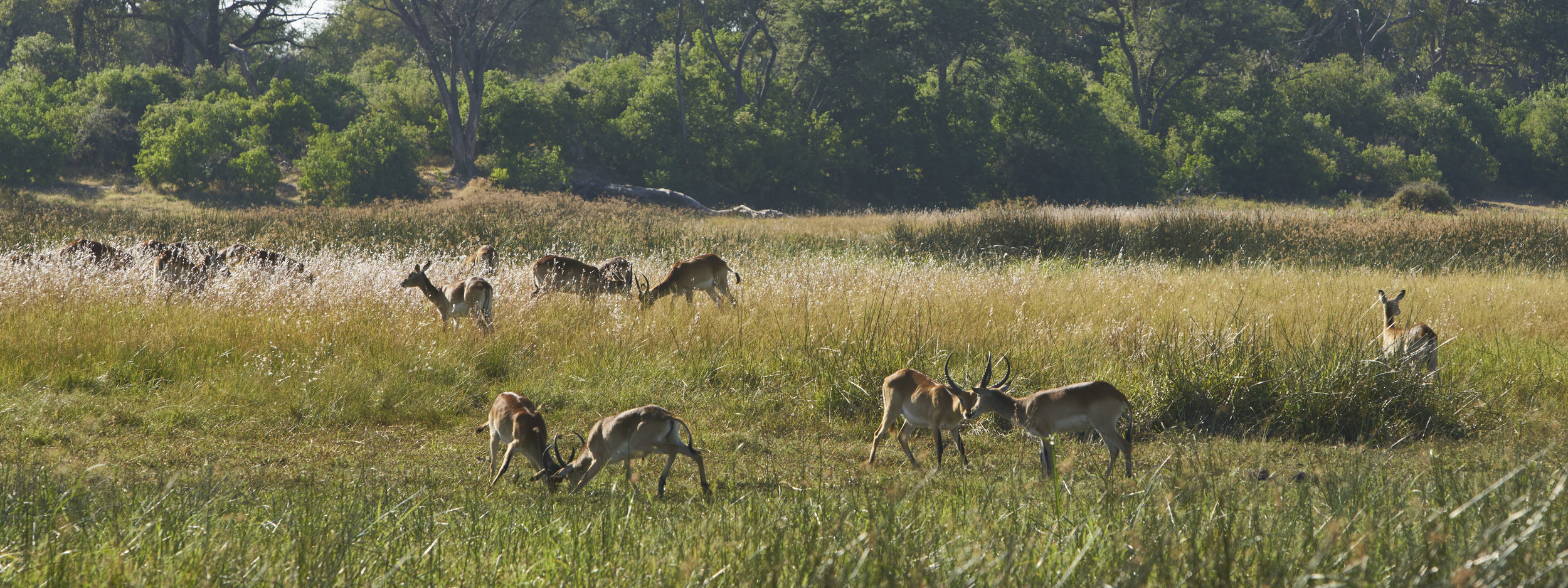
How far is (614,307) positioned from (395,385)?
9.45ft

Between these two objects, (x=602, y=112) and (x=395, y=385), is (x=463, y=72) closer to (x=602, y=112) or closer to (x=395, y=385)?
(x=602, y=112)

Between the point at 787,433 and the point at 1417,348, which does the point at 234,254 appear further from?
the point at 1417,348

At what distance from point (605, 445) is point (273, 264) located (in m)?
7.61

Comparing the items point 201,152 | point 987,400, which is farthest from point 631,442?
point 201,152

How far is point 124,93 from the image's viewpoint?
40031 mm

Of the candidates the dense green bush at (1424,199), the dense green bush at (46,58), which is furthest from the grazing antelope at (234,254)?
the dense green bush at (1424,199)

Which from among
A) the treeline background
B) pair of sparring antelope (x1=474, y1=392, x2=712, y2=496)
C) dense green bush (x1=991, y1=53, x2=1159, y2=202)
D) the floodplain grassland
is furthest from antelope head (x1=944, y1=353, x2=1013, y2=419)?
dense green bush (x1=991, y1=53, x2=1159, y2=202)

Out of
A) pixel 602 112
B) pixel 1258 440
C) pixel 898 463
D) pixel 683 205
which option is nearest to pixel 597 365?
pixel 898 463

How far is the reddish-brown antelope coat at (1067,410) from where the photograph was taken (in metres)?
5.54

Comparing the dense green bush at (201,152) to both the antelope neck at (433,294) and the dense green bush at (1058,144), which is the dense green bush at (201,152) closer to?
the antelope neck at (433,294)

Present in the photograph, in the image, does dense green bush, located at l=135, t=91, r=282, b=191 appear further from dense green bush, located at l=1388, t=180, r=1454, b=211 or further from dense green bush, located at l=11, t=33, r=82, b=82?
dense green bush, located at l=1388, t=180, r=1454, b=211

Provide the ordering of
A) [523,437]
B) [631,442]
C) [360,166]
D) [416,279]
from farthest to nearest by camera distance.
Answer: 1. [360,166]
2. [416,279]
3. [523,437]
4. [631,442]

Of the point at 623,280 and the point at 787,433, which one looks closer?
the point at 787,433

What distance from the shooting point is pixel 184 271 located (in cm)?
1062
